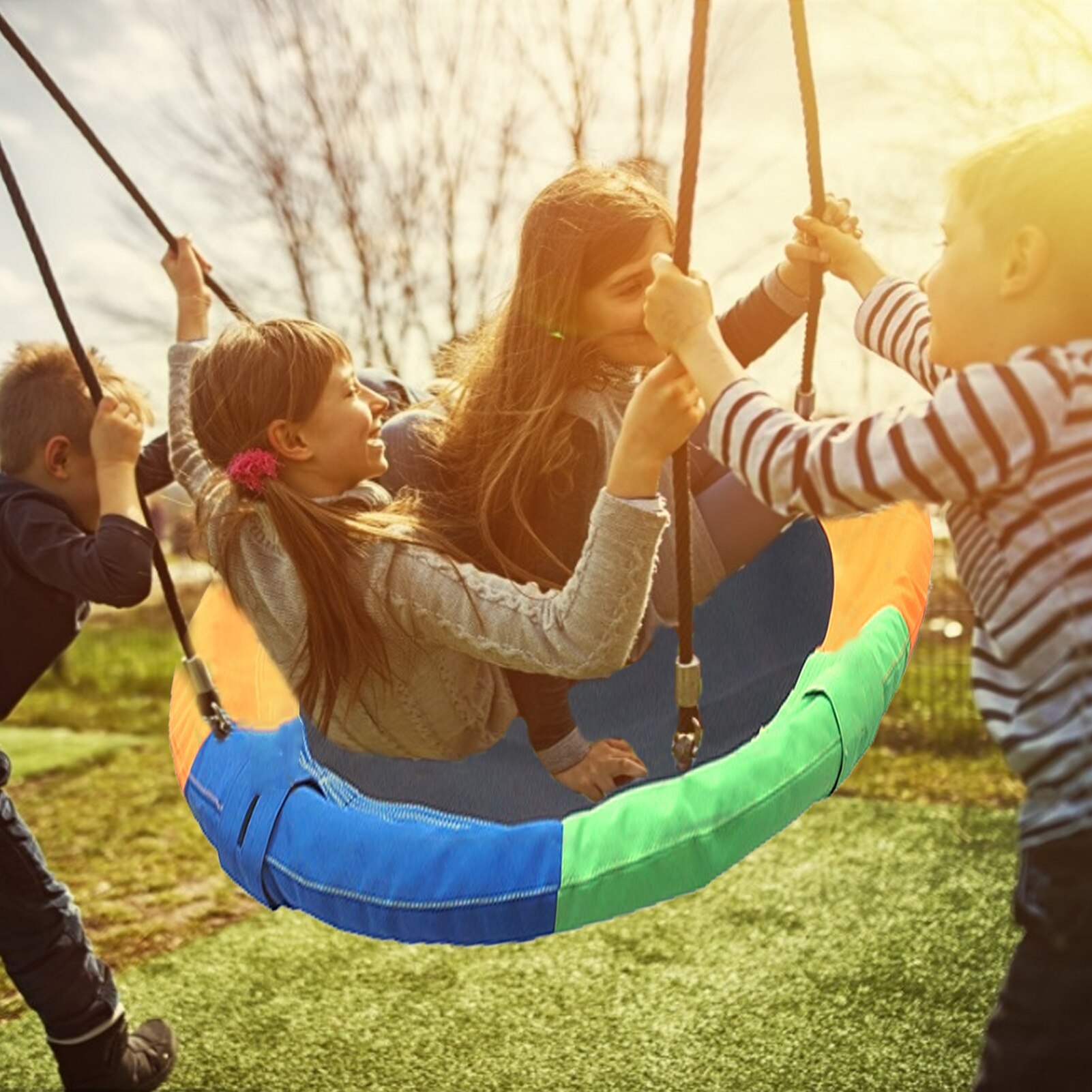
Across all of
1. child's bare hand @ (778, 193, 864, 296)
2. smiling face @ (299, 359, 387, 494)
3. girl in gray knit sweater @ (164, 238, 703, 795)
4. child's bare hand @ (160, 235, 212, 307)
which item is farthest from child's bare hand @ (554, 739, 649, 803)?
child's bare hand @ (160, 235, 212, 307)

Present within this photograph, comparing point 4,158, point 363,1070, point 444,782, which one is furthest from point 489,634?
point 363,1070

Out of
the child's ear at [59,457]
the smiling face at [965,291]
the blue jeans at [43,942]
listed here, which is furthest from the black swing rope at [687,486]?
the blue jeans at [43,942]

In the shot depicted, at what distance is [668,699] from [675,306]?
0.74 metres

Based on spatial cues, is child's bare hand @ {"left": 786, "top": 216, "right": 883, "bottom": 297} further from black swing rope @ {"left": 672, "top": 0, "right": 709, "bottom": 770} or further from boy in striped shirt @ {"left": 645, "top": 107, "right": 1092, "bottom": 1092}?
boy in striped shirt @ {"left": 645, "top": 107, "right": 1092, "bottom": 1092}

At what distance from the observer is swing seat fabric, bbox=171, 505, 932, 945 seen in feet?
4.58

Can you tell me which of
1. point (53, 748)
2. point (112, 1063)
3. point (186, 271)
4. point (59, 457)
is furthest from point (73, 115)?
point (53, 748)

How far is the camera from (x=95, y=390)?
6.47 ft

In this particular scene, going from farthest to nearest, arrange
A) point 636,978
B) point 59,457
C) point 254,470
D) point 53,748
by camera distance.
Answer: point 53,748, point 636,978, point 59,457, point 254,470

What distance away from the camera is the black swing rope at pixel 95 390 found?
6.04 ft

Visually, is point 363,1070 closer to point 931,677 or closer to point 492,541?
point 492,541

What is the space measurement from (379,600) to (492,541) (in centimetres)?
18

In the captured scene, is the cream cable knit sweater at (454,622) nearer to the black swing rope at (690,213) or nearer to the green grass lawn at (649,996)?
the black swing rope at (690,213)

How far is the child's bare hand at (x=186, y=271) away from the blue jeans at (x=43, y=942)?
3.18ft

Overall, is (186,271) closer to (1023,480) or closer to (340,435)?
(340,435)
